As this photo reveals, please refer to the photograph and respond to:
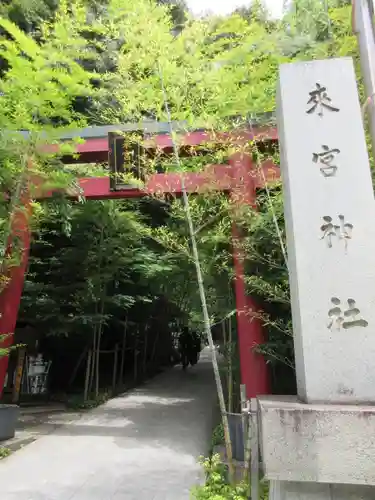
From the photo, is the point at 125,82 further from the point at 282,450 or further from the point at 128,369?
the point at 128,369

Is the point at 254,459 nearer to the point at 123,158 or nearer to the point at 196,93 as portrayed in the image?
the point at 196,93

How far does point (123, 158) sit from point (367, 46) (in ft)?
10.7

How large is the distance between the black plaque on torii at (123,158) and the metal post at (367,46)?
2918 millimetres

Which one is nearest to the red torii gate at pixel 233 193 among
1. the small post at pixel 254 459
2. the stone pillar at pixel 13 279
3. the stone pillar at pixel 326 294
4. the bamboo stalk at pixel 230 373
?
the stone pillar at pixel 13 279

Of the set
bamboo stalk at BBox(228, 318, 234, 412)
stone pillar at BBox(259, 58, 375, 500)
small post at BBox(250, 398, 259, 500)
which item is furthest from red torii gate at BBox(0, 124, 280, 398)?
small post at BBox(250, 398, 259, 500)

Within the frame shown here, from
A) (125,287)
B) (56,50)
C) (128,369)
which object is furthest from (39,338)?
(56,50)

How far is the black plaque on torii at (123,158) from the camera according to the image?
209 inches

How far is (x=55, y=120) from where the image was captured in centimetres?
651

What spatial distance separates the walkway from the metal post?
3.77 meters

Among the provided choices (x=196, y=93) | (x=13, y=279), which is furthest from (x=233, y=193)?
(x=13, y=279)

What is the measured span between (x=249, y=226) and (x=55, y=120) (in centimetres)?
387

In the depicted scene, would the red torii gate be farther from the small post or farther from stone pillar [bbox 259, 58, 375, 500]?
the small post

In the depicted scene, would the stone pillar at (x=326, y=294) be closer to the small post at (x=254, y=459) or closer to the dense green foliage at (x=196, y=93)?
the small post at (x=254, y=459)

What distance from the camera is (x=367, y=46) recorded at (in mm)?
3133
